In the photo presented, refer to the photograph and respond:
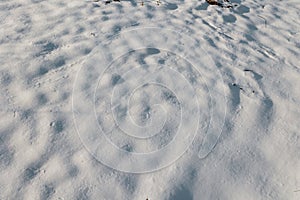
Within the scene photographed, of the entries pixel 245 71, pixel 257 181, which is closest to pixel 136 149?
pixel 257 181

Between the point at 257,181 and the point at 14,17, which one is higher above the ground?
the point at 14,17

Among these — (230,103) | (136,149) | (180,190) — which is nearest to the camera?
(180,190)

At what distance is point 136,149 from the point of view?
11.0 ft

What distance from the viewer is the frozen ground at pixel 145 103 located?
3109mm

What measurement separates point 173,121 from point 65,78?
1.39 m

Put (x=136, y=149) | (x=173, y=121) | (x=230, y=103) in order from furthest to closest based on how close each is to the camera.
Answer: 1. (x=230, y=103)
2. (x=173, y=121)
3. (x=136, y=149)

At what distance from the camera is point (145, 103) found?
381cm

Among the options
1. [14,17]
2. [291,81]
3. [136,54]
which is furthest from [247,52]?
[14,17]

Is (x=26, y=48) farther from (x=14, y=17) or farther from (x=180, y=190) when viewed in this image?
(x=180, y=190)

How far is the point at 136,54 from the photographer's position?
4391mm

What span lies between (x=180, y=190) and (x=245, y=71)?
6.64 ft

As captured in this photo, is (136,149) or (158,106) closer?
(136,149)

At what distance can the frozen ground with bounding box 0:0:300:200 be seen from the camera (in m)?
3.11

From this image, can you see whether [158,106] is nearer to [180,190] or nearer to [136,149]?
[136,149]
